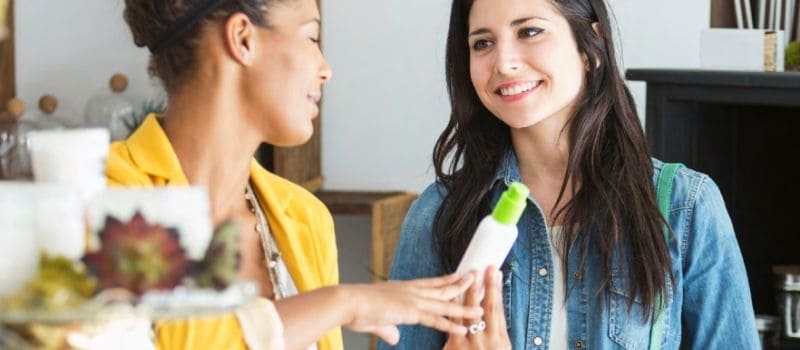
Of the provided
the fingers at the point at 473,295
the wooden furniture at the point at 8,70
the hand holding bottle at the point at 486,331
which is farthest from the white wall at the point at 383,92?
the fingers at the point at 473,295

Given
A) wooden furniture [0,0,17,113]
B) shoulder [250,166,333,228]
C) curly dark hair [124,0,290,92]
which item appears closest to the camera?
curly dark hair [124,0,290,92]

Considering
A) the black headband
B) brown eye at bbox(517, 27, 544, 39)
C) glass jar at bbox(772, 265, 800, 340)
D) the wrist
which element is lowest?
glass jar at bbox(772, 265, 800, 340)

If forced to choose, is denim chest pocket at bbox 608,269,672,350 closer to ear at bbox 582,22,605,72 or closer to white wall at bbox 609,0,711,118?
ear at bbox 582,22,605,72

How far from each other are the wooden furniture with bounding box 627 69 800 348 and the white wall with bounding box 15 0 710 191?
73 centimetres

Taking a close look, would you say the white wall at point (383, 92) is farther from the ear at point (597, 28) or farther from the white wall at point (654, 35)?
the ear at point (597, 28)

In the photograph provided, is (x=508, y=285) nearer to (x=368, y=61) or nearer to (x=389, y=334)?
(x=389, y=334)

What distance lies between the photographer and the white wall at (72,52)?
152 inches

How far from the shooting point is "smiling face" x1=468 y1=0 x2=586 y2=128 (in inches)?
70.7

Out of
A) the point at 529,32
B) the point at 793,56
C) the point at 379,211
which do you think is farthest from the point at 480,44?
the point at 379,211

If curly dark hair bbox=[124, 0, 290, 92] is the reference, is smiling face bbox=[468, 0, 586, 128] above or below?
below

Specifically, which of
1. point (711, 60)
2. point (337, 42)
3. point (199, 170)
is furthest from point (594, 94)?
point (337, 42)

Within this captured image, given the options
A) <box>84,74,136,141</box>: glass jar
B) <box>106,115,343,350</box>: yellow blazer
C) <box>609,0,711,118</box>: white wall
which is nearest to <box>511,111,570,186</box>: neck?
<box>106,115,343,350</box>: yellow blazer

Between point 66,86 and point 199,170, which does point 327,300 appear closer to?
point 199,170

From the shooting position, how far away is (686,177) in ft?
6.18
